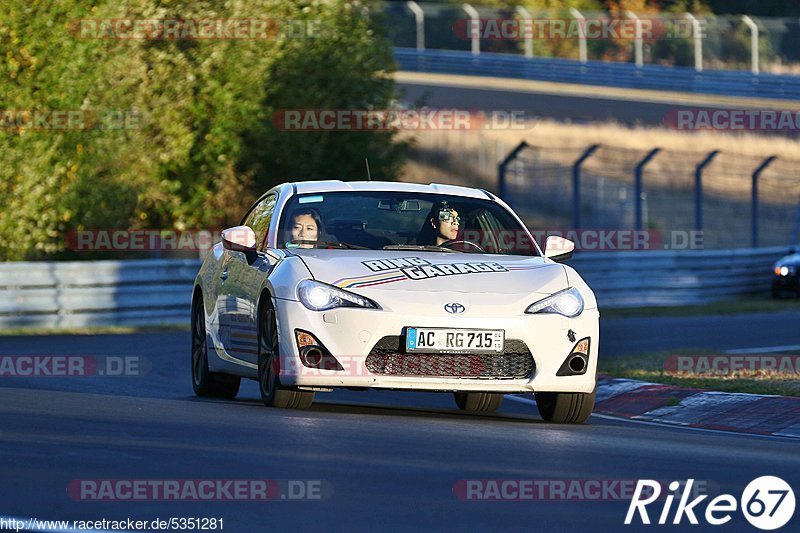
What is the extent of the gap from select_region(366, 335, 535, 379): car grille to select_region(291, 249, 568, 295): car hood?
34 centimetres

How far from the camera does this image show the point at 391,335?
10.2 m

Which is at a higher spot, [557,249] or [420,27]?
[557,249]

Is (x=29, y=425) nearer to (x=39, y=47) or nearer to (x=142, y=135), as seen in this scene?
(x=39, y=47)

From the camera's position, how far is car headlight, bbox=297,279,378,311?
33.6ft

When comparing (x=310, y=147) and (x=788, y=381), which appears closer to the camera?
(x=788, y=381)

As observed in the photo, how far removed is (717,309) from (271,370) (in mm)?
17394

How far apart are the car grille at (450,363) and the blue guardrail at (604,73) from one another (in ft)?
118

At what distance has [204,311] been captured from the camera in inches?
502

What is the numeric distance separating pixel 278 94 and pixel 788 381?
65.3 feet

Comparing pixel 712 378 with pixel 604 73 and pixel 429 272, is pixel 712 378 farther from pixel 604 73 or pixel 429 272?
pixel 604 73

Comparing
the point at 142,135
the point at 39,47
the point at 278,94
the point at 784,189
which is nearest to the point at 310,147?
the point at 278,94

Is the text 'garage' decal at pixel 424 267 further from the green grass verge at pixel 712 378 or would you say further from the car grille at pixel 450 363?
the green grass verge at pixel 712 378

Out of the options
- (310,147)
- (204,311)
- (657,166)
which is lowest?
(657,166)

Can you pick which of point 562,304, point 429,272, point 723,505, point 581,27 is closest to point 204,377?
point 429,272
